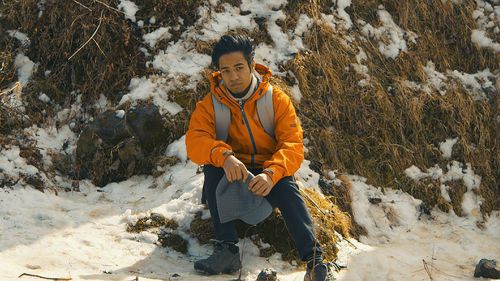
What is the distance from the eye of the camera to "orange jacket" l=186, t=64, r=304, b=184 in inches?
175

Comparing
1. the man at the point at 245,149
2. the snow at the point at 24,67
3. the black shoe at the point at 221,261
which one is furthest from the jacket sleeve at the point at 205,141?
the snow at the point at 24,67

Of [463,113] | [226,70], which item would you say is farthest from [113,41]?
[463,113]

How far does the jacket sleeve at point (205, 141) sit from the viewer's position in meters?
4.38

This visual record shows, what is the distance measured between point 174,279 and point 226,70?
1.57 m

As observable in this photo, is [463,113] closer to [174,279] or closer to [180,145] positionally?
[180,145]

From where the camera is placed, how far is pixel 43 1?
22.4ft

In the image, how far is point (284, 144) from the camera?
14.6 ft

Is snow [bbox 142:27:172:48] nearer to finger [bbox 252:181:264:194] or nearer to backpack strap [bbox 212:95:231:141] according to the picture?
backpack strap [bbox 212:95:231:141]

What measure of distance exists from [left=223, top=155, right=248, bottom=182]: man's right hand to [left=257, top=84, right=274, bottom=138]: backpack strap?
19.7 inches

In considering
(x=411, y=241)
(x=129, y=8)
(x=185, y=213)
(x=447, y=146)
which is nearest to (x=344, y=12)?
(x=447, y=146)

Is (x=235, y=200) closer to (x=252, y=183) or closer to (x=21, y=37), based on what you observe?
(x=252, y=183)

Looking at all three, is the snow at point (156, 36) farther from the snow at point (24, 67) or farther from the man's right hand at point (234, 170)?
the man's right hand at point (234, 170)

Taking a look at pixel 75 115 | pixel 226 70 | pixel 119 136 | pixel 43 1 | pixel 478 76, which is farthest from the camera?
pixel 478 76

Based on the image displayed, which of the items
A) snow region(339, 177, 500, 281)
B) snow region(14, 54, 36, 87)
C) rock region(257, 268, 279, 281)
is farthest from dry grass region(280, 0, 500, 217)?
snow region(14, 54, 36, 87)
